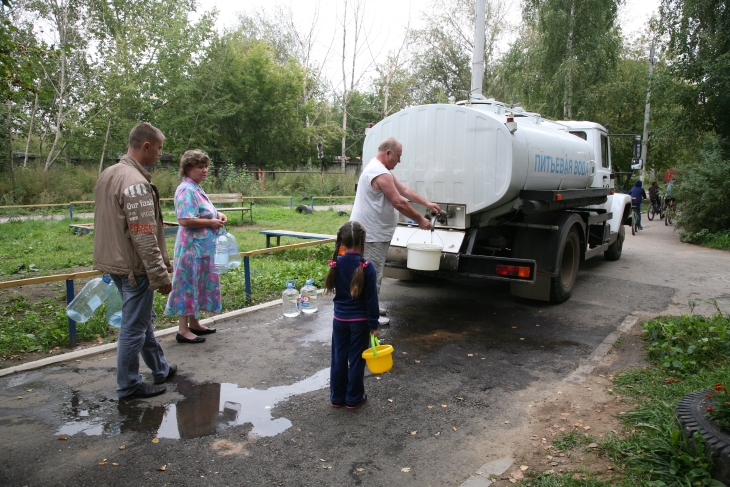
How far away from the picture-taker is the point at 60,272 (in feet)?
27.0

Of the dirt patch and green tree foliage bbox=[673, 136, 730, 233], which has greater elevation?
green tree foliage bbox=[673, 136, 730, 233]

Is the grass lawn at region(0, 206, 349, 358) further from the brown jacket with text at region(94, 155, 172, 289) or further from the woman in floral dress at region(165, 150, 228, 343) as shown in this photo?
the brown jacket with text at region(94, 155, 172, 289)

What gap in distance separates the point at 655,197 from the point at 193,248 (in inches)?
775

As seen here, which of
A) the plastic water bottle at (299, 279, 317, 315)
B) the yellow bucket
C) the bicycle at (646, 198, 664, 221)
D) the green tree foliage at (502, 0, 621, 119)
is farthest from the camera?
the green tree foliage at (502, 0, 621, 119)

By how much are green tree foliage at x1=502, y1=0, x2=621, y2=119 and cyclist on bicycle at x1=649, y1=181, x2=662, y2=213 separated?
6.80m

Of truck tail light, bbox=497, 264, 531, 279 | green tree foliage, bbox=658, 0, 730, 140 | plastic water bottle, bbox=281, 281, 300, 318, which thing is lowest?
plastic water bottle, bbox=281, 281, 300, 318

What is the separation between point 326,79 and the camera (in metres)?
37.2

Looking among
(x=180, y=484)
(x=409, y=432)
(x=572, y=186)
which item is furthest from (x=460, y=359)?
(x=572, y=186)

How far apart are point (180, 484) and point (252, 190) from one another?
2234 cm

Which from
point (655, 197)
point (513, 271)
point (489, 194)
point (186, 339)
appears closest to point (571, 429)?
point (513, 271)

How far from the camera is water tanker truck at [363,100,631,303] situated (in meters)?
5.93

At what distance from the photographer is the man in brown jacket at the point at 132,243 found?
12.0 feet

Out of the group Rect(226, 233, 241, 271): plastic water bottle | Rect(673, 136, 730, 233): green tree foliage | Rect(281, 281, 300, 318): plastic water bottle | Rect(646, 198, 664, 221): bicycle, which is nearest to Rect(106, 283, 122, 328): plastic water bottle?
Rect(226, 233, 241, 271): plastic water bottle

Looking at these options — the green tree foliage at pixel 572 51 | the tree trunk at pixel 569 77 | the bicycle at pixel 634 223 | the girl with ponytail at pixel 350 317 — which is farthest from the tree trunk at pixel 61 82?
the girl with ponytail at pixel 350 317
